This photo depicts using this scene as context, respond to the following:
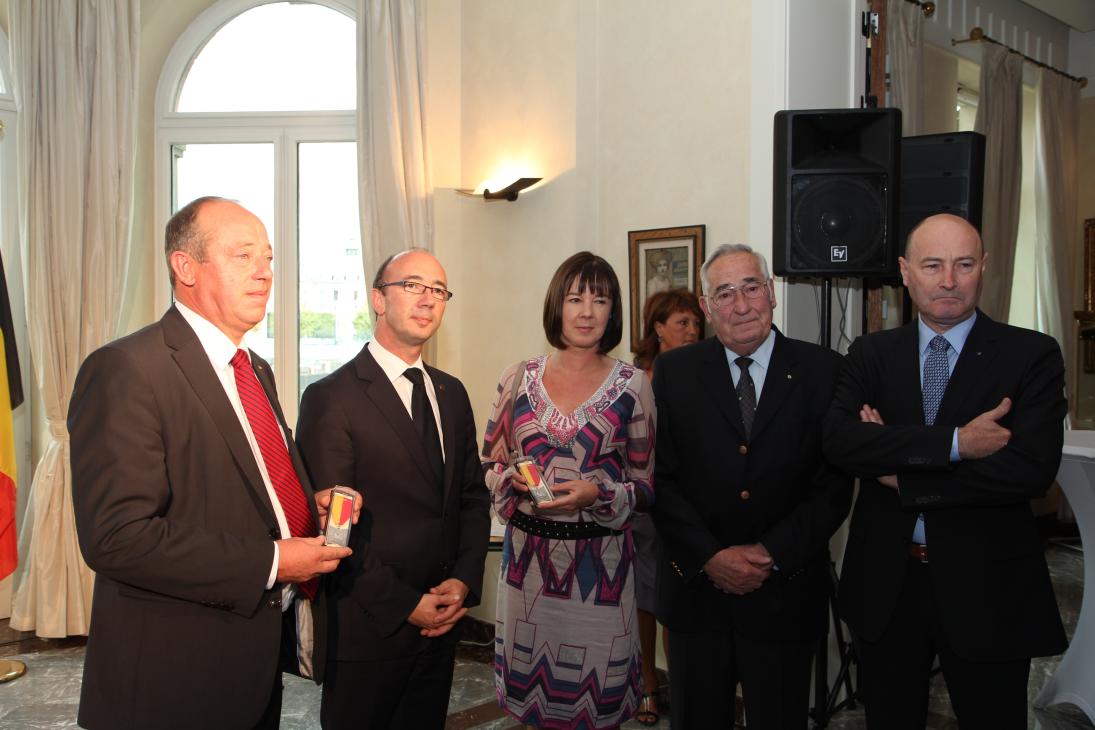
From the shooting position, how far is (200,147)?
5.37 m

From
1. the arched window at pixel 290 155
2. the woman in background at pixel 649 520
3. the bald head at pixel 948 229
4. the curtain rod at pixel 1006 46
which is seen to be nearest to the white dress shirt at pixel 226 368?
the bald head at pixel 948 229

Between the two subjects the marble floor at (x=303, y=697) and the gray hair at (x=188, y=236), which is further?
the marble floor at (x=303, y=697)

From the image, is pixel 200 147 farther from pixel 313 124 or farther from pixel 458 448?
pixel 458 448

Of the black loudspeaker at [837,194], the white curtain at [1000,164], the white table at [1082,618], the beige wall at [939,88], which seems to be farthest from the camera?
the white curtain at [1000,164]

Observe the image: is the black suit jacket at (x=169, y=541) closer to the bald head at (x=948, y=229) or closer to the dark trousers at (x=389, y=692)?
the dark trousers at (x=389, y=692)

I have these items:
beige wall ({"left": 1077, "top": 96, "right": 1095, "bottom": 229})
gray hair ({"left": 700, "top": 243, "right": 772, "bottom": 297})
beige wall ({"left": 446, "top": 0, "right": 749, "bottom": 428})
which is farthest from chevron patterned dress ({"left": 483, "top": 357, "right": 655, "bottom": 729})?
beige wall ({"left": 1077, "top": 96, "right": 1095, "bottom": 229})

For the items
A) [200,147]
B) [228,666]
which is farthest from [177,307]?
[200,147]

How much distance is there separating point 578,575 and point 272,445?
98cm

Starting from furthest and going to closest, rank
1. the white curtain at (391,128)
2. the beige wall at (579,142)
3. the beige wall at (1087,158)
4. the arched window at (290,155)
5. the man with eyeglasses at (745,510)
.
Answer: the beige wall at (1087,158) < the arched window at (290,155) < the white curtain at (391,128) < the beige wall at (579,142) < the man with eyeglasses at (745,510)

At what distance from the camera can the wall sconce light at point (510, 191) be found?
15.0 ft

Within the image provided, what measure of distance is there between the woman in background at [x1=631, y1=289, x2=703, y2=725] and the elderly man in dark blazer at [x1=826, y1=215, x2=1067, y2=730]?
122 centimetres

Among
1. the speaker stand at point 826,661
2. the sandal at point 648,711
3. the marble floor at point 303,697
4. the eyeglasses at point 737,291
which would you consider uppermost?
the eyeglasses at point 737,291

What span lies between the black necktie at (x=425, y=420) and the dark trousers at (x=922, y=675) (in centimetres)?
117

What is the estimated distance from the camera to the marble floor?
3504mm
